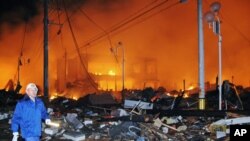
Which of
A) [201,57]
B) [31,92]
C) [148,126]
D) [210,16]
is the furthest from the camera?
[201,57]

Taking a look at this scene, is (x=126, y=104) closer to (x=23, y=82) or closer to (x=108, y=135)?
(x=108, y=135)

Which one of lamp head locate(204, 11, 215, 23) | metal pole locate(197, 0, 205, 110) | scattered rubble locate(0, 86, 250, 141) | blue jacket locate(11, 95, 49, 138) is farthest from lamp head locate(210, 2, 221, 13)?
blue jacket locate(11, 95, 49, 138)

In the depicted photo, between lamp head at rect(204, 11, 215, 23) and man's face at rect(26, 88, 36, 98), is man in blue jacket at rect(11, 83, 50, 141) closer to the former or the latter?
man's face at rect(26, 88, 36, 98)

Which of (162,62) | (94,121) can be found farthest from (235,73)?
(94,121)

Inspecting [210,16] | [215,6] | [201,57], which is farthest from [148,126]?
[215,6]

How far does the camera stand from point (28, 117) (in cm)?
739

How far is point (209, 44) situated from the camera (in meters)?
51.1

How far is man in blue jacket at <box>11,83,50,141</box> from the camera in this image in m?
7.34

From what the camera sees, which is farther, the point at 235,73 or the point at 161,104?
the point at 235,73

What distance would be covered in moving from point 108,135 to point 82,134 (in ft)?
2.78

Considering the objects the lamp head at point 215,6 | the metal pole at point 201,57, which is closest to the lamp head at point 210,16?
the lamp head at point 215,6

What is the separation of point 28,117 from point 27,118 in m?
0.03

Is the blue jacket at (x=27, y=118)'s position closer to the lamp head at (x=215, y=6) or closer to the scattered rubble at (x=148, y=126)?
the scattered rubble at (x=148, y=126)

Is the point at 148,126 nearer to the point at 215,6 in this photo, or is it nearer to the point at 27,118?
the point at 215,6
